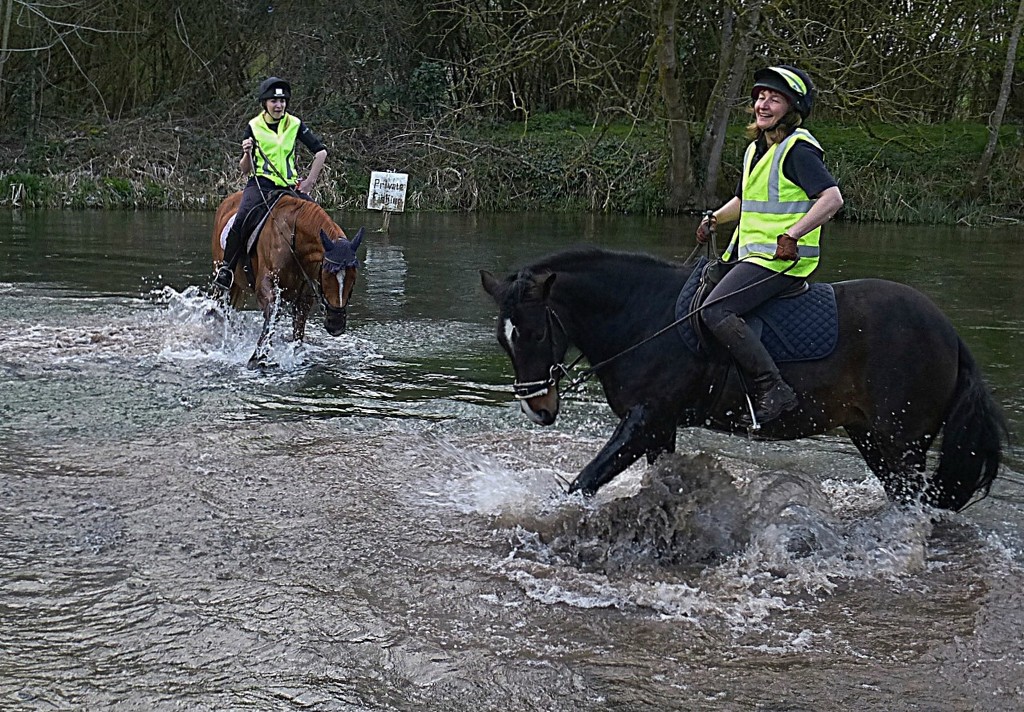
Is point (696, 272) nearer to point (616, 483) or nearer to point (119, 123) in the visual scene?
point (616, 483)

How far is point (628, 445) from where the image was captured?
5.72 metres

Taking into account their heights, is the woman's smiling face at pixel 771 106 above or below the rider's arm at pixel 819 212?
above

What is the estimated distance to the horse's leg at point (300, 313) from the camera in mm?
10477

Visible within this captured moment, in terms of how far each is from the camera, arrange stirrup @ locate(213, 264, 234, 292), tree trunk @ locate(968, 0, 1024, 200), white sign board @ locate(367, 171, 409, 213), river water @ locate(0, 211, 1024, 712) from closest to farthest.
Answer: river water @ locate(0, 211, 1024, 712)
stirrup @ locate(213, 264, 234, 292)
white sign board @ locate(367, 171, 409, 213)
tree trunk @ locate(968, 0, 1024, 200)

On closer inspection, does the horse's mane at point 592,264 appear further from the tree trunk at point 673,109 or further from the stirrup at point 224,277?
the tree trunk at point 673,109

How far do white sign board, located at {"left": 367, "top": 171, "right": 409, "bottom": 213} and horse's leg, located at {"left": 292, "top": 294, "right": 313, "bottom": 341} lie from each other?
13440mm

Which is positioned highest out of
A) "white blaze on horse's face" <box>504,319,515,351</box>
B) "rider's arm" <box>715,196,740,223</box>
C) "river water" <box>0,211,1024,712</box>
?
"rider's arm" <box>715,196,740,223</box>

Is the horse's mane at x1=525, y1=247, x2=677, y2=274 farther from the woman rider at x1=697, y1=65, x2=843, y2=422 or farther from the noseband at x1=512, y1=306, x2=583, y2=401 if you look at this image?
the woman rider at x1=697, y1=65, x2=843, y2=422

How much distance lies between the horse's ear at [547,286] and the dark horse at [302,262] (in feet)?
15.2

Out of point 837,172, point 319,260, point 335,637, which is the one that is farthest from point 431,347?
point 837,172

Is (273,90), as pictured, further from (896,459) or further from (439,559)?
(896,459)

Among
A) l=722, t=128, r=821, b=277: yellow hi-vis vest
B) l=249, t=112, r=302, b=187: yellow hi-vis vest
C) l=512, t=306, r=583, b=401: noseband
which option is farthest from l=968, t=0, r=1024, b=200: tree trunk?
l=512, t=306, r=583, b=401: noseband

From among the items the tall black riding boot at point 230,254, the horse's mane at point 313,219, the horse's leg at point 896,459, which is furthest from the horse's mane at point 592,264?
the tall black riding boot at point 230,254

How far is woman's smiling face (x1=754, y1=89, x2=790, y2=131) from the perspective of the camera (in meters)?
5.41
